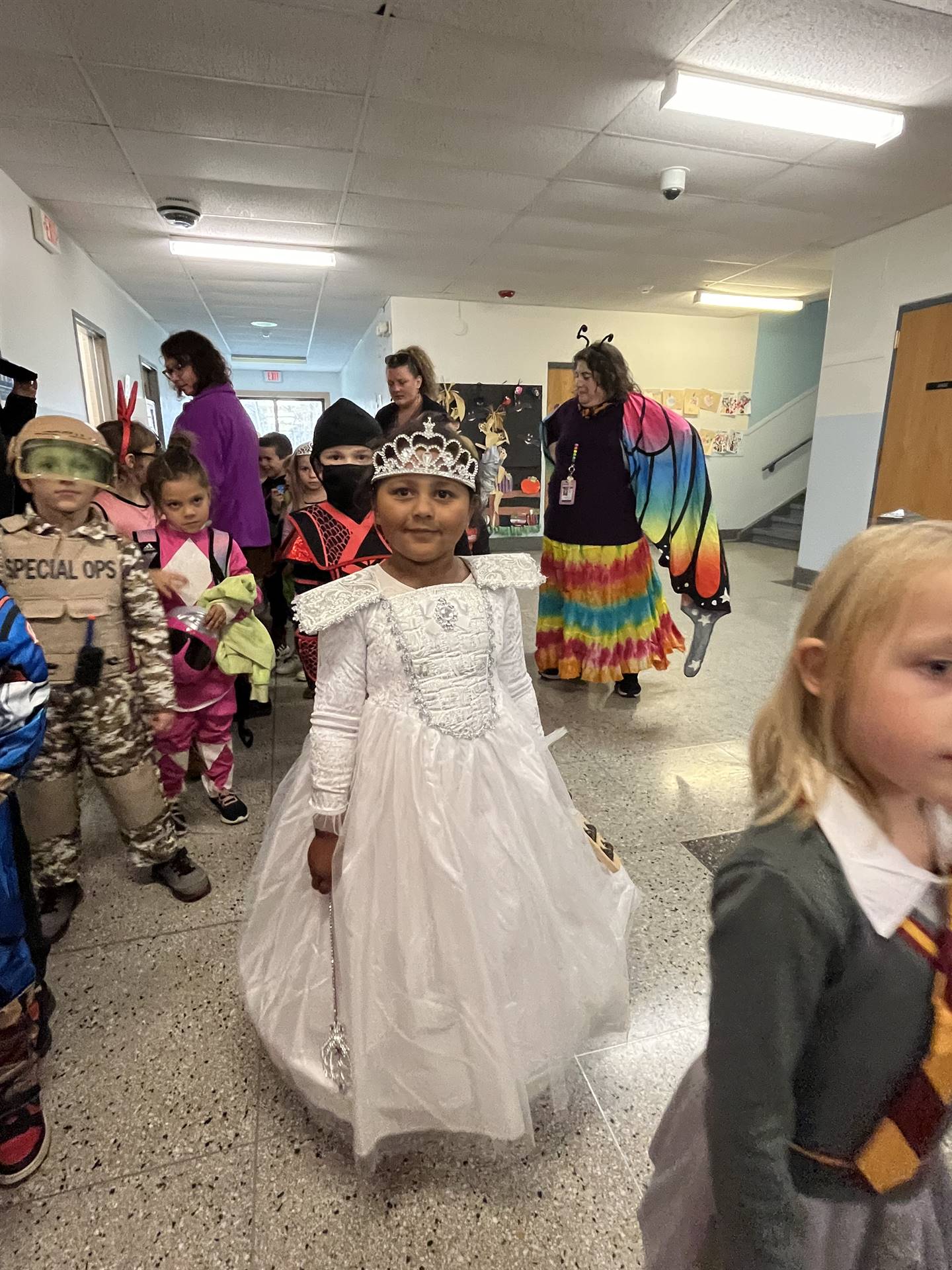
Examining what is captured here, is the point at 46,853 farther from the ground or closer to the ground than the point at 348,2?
closer to the ground

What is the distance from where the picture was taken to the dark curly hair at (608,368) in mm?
2996

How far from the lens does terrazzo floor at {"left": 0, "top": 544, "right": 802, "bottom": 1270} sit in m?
1.10

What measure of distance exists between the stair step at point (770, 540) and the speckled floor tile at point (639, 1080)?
786cm

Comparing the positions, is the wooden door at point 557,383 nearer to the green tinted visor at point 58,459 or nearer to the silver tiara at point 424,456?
the green tinted visor at point 58,459

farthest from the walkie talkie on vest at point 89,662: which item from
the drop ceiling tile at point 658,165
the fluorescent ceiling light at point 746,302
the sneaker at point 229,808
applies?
the fluorescent ceiling light at point 746,302

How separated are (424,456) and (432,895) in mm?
770

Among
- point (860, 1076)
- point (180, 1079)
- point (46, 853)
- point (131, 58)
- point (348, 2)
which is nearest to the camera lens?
point (860, 1076)

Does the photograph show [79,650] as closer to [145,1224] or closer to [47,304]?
[145,1224]

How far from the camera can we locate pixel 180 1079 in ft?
4.54

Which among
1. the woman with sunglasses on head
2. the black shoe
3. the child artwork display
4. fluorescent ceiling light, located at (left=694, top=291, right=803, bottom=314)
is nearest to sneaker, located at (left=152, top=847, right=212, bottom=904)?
the woman with sunglasses on head

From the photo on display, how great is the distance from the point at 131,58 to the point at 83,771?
10.0 feet

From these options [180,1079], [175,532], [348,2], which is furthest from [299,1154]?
[348,2]

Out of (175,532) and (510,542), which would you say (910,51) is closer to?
(175,532)

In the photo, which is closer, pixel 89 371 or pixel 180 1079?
pixel 180 1079
